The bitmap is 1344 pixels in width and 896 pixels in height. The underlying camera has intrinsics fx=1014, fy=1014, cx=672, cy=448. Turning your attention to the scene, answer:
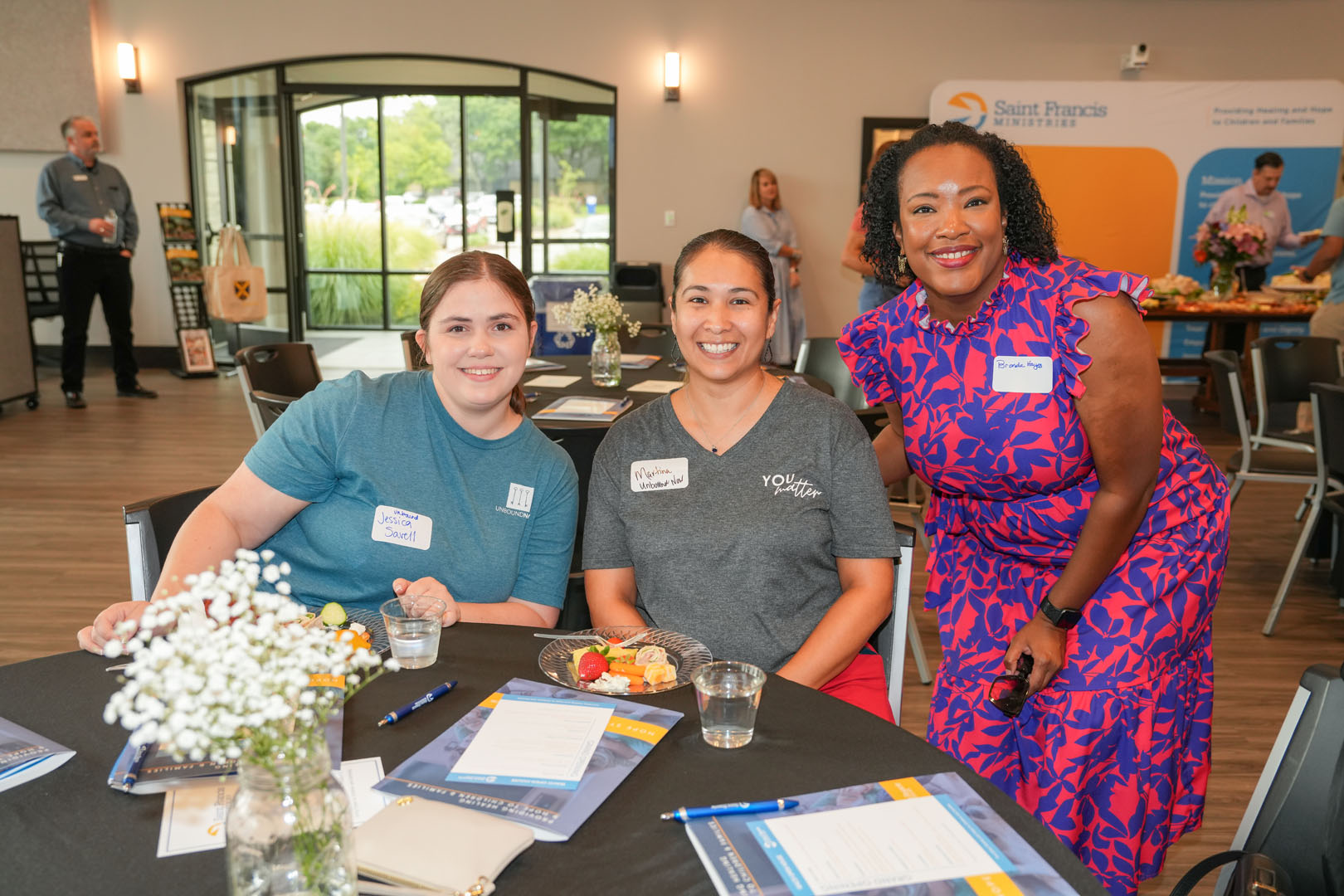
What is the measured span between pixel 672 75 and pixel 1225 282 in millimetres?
5056

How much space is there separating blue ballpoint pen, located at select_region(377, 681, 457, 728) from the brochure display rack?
9055mm

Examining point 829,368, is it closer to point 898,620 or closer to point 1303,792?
point 898,620

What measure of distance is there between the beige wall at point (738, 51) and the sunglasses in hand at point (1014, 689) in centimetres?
837

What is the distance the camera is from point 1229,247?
25.7 feet

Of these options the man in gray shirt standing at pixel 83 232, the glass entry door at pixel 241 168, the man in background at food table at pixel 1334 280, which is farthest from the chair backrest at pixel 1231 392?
the glass entry door at pixel 241 168

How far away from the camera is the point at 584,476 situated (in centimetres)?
327

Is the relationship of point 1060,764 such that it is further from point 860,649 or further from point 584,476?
point 584,476

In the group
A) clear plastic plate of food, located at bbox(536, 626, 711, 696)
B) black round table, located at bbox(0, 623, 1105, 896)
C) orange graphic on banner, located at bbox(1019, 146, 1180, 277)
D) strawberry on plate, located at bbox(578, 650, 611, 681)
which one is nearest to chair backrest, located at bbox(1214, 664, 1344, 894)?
black round table, located at bbox(0, 623, 1105, 896)

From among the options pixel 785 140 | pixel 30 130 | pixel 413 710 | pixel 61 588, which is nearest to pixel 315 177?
pixel 30 130

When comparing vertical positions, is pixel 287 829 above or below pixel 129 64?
below

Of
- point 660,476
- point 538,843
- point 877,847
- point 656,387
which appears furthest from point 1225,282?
point 538,843

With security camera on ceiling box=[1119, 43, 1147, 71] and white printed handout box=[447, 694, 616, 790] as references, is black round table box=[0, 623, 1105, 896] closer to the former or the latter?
white printed handout box=[447, 694, 616, 790]

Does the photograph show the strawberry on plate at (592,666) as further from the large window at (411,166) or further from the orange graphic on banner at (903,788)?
the large window at (411,166)

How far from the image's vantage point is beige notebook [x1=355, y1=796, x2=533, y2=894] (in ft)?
3.07
